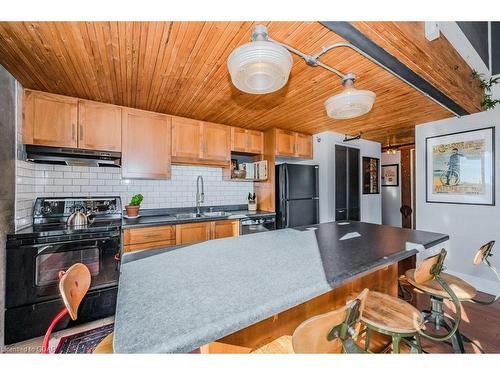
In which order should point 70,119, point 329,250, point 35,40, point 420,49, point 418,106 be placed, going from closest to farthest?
point 329,250
point 35,40
point 420,49
point 70,119
point 418,106

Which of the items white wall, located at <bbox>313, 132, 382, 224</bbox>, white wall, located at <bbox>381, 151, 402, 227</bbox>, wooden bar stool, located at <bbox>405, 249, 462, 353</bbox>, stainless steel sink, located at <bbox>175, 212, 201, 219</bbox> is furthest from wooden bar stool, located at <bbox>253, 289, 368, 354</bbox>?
white wall, located at <bbox>381, 151, 402, 227</bbox>

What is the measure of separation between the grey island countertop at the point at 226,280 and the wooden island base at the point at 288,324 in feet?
0.81

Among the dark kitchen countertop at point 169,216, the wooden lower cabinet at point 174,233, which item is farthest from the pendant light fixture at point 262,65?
the dark kitchen countertop at point 169,216

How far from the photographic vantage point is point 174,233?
264 cm

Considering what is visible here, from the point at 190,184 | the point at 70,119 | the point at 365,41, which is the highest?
the point at 365,41

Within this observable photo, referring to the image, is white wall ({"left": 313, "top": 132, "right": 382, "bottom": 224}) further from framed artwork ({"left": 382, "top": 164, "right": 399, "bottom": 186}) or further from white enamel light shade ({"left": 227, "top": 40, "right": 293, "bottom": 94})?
white enamel light shade ({"left": 227, "top": 40, "right": 293, "bottom": 94})

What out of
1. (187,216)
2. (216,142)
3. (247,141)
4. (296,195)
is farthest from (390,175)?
(187,216)

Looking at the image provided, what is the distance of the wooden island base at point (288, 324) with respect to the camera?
3.16 ft

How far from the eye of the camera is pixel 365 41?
1.36 metres

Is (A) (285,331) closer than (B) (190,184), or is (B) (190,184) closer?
(A) (285,331)

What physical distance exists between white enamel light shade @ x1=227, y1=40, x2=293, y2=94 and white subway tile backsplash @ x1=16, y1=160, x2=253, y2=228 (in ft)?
7.67
